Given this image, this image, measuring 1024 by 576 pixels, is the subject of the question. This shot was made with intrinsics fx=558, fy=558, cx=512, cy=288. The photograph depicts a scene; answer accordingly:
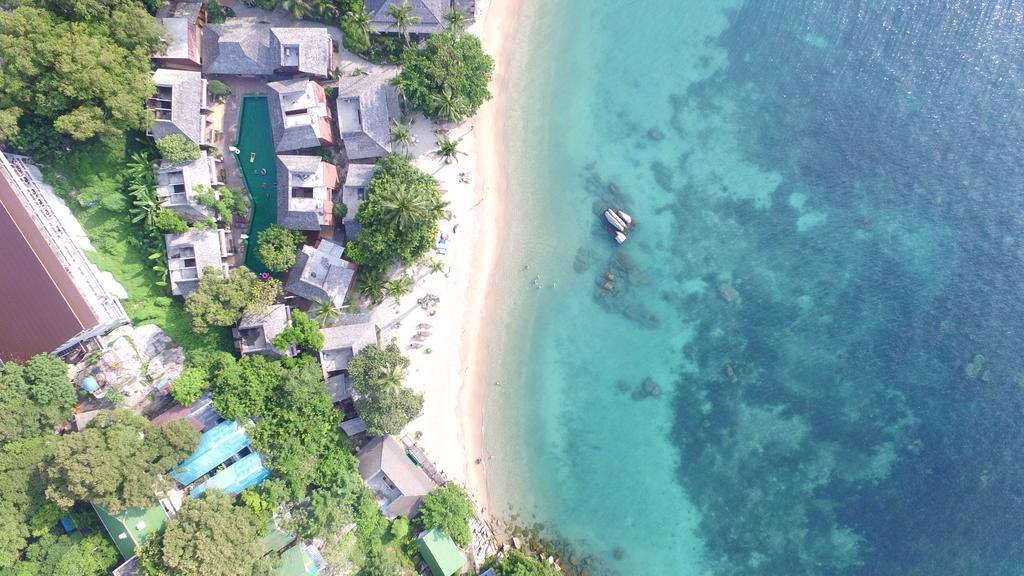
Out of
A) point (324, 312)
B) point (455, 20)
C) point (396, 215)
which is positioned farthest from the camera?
point (455, 20)

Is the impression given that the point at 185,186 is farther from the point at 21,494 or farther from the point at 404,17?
the point at 21,494

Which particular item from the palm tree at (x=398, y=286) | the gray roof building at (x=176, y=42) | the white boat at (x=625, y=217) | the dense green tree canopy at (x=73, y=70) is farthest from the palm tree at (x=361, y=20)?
the white boat at (x=625, y=217)

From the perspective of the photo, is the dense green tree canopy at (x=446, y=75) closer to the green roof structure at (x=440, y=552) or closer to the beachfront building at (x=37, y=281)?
the beachfront building at (x=37, y=281)

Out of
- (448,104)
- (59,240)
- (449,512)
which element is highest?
(448,104)

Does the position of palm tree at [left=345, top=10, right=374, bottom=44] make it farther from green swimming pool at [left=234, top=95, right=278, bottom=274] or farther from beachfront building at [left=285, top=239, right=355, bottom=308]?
beachfront building at [left=285, top=239, right=355, bottom=308]

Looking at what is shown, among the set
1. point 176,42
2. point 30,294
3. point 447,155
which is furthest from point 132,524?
point 176,42

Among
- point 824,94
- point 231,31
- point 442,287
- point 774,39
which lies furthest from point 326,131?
point 824,94
